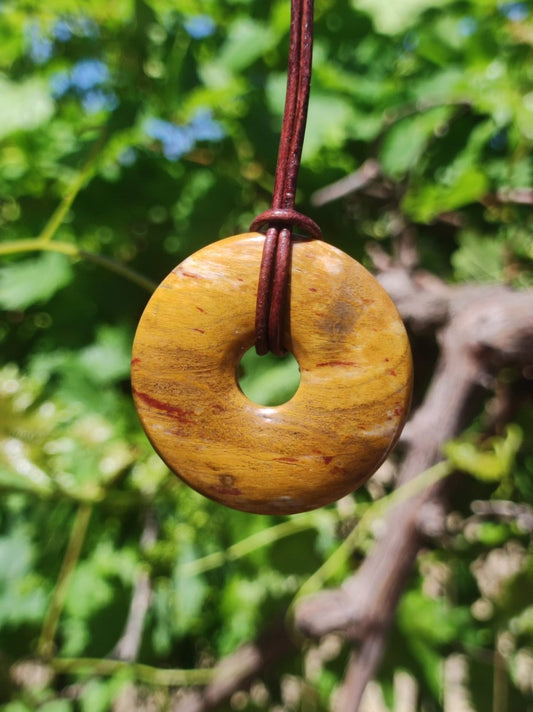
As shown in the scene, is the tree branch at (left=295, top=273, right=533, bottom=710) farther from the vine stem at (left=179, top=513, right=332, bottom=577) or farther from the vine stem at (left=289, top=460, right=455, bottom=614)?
the vine stem at (left=179, top=513, right=332, bottom=577)

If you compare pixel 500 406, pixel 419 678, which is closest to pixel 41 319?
pixel 500 406

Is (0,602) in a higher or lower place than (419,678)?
higher

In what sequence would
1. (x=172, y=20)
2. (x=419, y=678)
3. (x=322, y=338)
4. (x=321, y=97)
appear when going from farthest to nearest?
(x=419, y=678) < (x=172, y=20) < (x=321, y=97) < (x=322, y=338)

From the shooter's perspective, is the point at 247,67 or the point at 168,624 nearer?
the point at 247,67

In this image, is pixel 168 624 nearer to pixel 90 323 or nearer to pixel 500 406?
pixel 90 323

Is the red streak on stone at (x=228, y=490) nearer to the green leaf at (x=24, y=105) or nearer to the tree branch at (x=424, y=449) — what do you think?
the tree branch at (x=424, y=449)

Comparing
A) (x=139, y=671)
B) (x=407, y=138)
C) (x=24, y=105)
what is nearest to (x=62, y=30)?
(x=24, y=105)

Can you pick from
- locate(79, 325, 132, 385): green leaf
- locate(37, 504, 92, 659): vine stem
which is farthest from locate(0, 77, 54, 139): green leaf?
locate(37, 504, 92, 659): vine stem
